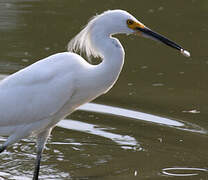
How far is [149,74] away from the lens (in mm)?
9867

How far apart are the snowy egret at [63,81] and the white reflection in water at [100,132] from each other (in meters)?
1.30

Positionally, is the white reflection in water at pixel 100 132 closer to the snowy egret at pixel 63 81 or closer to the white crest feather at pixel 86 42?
the snowy egret at pixel 63 81

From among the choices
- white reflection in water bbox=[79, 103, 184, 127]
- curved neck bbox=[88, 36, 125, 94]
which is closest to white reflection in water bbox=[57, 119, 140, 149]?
white reflection in water bbox=[79, 103, 184, 127]

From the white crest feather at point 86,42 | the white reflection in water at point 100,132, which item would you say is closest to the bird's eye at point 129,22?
the white crest feather at point 86,42

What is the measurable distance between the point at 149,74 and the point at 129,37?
1970 mm

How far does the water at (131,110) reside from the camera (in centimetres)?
697

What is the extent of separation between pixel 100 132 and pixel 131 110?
0.75 metres

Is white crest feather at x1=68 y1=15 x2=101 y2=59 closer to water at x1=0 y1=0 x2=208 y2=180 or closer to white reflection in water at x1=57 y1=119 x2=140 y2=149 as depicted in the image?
water at x1=0 y1=0 x2=208 y2=180

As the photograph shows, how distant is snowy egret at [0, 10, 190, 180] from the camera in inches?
243

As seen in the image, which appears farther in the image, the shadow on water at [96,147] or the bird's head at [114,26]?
the shadow on water at [96,147]

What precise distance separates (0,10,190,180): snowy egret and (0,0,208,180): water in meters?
0.71

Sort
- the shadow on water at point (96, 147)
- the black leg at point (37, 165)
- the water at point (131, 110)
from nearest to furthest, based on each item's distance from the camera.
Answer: the black leg at point (37, 165) → the shadow on water at point (96, 147) → the water at point (131, 110)

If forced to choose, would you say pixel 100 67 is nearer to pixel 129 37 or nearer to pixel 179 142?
pixel 179 142

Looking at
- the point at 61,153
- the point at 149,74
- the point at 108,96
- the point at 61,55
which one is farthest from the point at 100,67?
the point at 149,74
